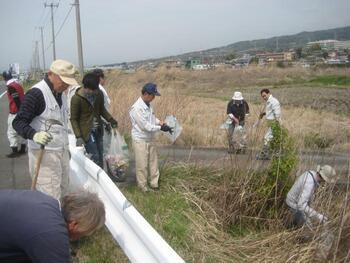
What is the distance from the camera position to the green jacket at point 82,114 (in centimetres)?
576

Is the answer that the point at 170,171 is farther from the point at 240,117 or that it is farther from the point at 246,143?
the point at 240,117

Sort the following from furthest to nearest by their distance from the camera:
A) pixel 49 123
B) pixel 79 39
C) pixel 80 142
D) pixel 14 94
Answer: pixel 79 39 → pixel 14 94 → pixel 80 142 → pixel 49 123

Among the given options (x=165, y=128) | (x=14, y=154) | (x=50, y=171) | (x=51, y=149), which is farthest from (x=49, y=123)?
(x=14, y=154)

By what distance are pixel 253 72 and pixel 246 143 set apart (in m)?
50.0

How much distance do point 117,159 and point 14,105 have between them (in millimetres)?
3137

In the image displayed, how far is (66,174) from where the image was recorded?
4109 millimetres

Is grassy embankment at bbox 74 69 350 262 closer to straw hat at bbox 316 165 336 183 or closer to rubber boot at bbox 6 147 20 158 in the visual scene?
straw hat at bbox 316 165 336 183

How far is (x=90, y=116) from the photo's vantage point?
5.91 metres

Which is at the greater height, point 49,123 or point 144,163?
point 49,123

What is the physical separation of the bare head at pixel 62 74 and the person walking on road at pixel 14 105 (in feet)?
13.5

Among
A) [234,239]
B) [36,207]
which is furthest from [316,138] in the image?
[36,207]

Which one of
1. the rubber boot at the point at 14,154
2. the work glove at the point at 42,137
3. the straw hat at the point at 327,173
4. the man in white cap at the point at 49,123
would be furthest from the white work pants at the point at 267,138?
the rubber boot at the point at 14,154

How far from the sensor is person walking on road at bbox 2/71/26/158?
770 cm

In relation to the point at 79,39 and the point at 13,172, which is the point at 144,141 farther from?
the point at 79,39
